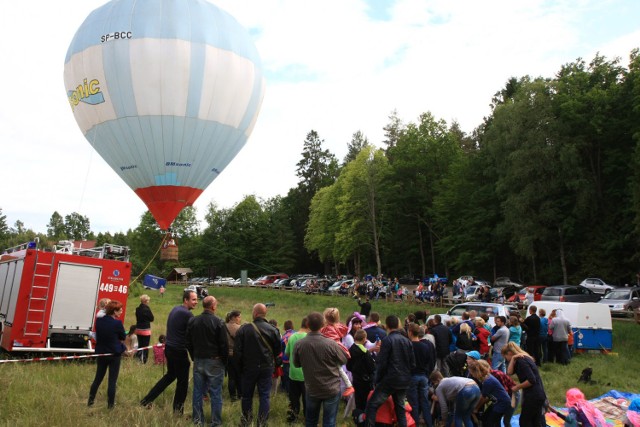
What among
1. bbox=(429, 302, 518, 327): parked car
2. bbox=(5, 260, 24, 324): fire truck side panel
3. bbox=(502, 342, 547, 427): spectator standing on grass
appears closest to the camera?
bbox=(502, 342, 547, 427): spectator standing on grass

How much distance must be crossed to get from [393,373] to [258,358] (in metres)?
1.82

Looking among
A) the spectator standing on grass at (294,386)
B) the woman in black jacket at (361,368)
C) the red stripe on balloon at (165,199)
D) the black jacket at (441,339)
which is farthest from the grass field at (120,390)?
the red stripe on balloon at (165,199)

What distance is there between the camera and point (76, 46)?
1820 cm

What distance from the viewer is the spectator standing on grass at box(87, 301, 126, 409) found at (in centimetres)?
762

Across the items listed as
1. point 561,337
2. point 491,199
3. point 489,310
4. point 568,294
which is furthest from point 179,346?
point 491,199

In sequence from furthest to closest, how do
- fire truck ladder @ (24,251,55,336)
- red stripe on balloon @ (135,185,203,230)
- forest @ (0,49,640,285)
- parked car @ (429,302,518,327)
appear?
forest @ (0,49,640,285) → red stripe on balloon @ (135,185,203,230) → parked car @ (429,302,518,327) → fire truck ladder @ (24,251,55,336)

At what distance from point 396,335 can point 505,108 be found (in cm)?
3960

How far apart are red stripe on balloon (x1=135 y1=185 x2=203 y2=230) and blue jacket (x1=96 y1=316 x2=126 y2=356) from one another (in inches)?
444

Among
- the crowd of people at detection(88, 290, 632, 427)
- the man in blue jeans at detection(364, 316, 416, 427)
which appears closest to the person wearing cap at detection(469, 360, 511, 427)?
the crowd of people at detection(88, 290, 632, 427)

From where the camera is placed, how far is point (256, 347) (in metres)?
7.11

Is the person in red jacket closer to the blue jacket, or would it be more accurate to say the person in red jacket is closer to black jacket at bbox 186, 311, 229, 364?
black jacket at bbox 186, 311, 229, 364

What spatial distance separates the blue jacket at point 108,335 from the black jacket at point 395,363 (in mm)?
3716

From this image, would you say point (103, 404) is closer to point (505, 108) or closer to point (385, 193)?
point (505, 108)

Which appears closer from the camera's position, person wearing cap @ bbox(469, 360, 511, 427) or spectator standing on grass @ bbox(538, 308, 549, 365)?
person wearing cap @ bbox(469, 360, 511, 427)
